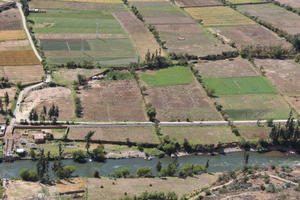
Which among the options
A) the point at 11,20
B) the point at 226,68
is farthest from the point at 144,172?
the point at 11,20

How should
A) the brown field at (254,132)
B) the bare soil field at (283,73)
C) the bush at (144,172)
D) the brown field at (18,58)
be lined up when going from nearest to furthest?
the bush at (144,172), the brown field at (254,132), the bare soil field at (283,73), the brown field at (18,58)

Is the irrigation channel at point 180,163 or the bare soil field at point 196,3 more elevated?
the bare soil field at point 196,3

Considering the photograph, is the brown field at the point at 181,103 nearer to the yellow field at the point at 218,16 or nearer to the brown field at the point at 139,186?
the brown field at the point at 139,186

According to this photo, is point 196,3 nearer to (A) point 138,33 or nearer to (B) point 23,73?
(A) point 138,33

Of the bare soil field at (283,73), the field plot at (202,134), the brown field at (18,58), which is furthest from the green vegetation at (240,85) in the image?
the brown field at (18,58)

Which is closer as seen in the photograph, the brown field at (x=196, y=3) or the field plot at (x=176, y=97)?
the field plot at (x=176, y=97)

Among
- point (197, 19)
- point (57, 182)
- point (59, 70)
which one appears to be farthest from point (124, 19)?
point (57, 182)

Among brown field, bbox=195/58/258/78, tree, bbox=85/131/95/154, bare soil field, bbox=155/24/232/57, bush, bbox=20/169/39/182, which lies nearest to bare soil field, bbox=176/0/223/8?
bare soil field, bbox=155/24/232/57
